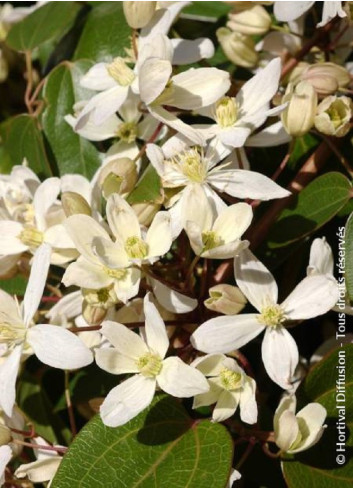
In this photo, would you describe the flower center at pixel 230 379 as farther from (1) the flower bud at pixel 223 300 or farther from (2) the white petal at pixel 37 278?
(2) the white petal at pixel 37 278

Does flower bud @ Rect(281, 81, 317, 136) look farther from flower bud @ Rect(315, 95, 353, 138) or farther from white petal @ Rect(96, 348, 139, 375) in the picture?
white petal @ Rect(96, 348, 139, 375)

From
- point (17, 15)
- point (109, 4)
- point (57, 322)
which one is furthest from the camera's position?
point (17, 15)

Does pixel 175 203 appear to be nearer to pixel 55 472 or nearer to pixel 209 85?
pixel 209 85

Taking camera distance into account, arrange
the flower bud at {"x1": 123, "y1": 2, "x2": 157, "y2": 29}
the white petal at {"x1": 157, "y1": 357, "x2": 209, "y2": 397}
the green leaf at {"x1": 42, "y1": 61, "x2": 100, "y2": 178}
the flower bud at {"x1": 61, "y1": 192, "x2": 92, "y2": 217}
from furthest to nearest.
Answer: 1. the green leaf at {"x1": 42, "y1": 61, "x2": 100, "y2": 178}
2. the flower bud at {"x1": 123, "y1": 2, "x2": 157, "y2": 29}
3. the flower bud at {"x1": 61, "y1": 192, "x2": 92, "y2": 217}
4. the white petal at {"x1": 157, "y1": 357, "x2": 209, "y2": 397}

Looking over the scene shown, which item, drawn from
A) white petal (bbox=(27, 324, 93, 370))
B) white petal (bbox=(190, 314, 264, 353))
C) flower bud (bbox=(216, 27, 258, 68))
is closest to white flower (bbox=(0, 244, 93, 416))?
white petal (bbox=(27, 324, 93, 370))

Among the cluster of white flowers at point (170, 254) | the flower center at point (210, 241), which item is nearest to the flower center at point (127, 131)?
the cluster of white flowers at point (170, 254)

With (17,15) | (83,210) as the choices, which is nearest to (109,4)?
(17,15)
